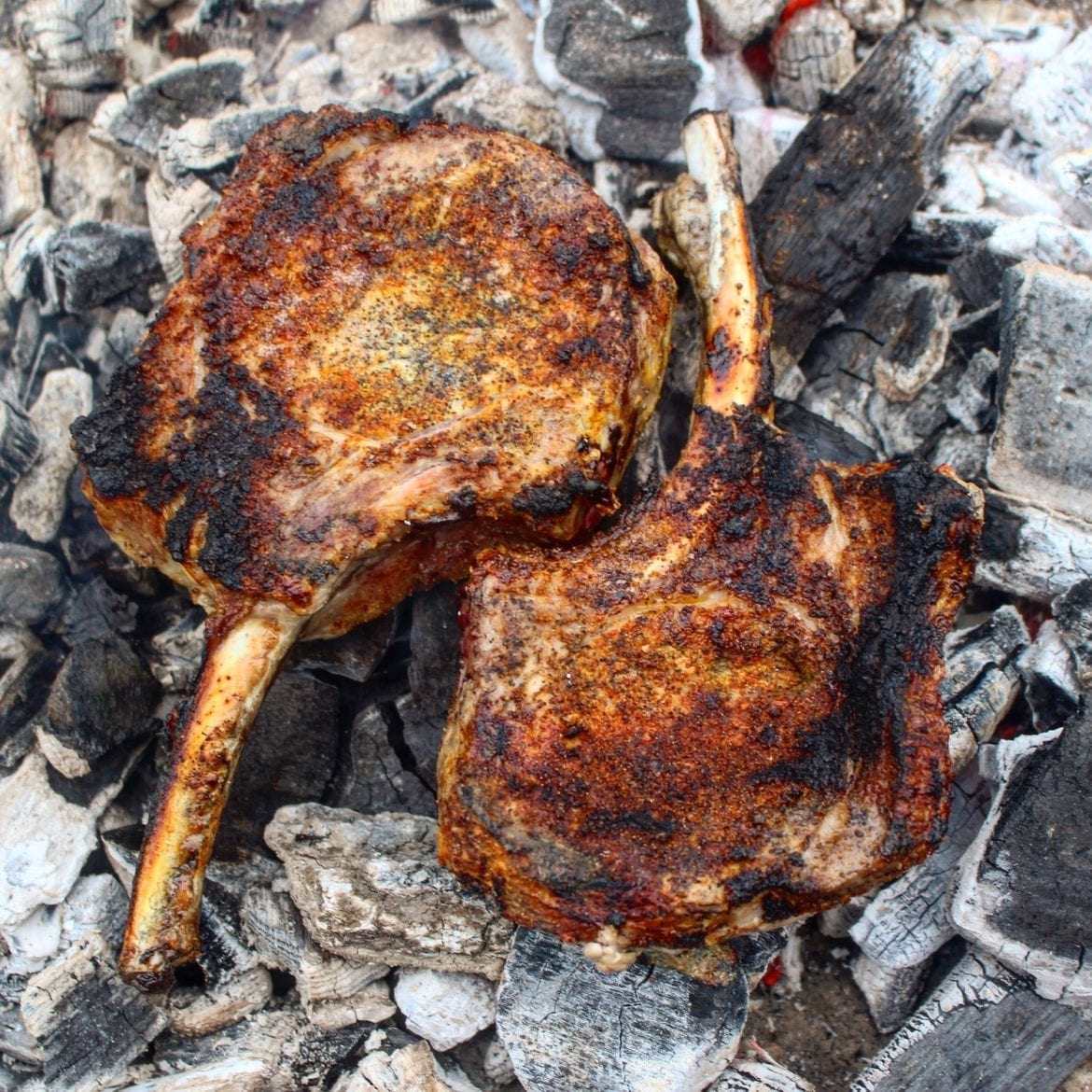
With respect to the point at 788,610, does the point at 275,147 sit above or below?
above

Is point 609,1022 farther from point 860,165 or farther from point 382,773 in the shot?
point 860,165

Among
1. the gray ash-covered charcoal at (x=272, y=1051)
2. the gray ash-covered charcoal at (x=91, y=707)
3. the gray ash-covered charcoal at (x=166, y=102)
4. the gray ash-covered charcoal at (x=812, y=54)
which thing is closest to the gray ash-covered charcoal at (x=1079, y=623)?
the gray ash-covered charcoal at (x=812, y=54)

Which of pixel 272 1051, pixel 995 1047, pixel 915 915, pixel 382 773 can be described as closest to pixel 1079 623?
pixel 915 915

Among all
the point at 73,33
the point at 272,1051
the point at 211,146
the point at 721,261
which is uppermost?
the point at 73,33

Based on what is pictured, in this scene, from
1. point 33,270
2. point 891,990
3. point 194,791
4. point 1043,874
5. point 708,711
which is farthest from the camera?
point 33,270

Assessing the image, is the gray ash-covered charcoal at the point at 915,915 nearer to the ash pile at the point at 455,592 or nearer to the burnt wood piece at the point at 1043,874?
the ash pile at the point at 455,592

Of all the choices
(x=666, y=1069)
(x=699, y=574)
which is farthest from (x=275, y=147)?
(x=666, y=1069)

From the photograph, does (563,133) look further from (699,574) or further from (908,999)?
(908,999)
